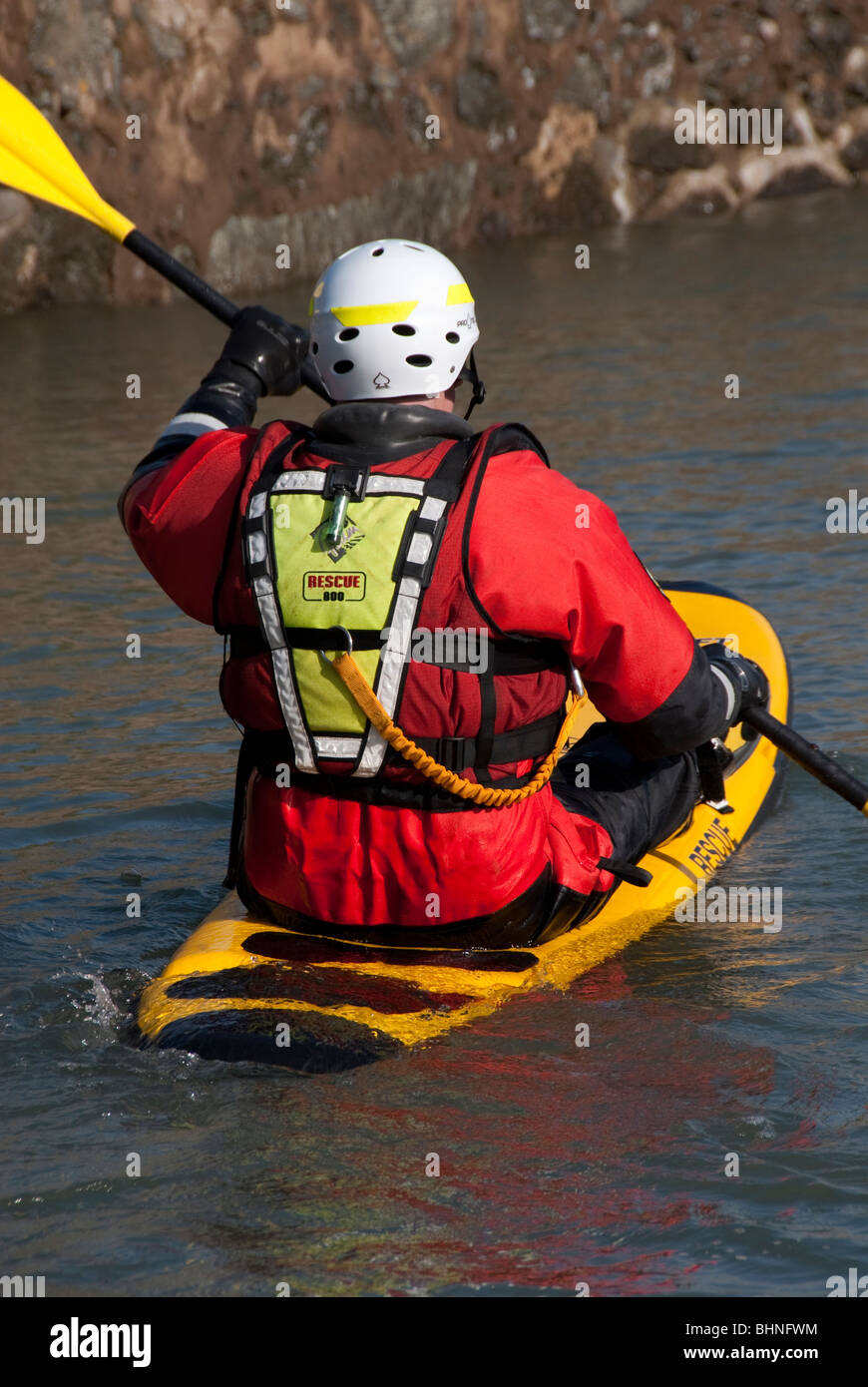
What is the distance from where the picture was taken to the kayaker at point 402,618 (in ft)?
10.3

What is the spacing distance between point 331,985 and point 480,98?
42.5 ft

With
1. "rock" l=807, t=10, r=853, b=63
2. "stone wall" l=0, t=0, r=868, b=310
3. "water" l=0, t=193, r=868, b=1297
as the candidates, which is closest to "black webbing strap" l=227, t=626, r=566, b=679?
"water" l=0, t=193, r=868, b=1297

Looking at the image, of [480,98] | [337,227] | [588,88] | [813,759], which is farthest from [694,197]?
[813,759]

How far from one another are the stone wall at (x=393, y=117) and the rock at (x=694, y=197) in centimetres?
2

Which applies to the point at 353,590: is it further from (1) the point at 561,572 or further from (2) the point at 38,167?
(2) the point at 38,167

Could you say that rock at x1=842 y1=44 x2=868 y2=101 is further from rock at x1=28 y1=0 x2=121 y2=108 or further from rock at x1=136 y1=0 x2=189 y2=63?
rock at x1=28 y1=0 x2=121 y2=108

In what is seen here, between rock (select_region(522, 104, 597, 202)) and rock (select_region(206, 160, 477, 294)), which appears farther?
rock (select_region(522, 104, 597, 202))

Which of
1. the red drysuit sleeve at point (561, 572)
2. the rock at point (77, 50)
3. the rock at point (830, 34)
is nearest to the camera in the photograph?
the red drysuit sleeve at point (561, 572)

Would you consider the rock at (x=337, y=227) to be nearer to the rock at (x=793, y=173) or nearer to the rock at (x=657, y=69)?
the rock at (x=657, y=69)

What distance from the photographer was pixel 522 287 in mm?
13289

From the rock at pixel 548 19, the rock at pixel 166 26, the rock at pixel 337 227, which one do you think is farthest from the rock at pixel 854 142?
the rock at pixel 166 26

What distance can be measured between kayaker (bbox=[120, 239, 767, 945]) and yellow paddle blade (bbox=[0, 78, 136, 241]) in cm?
141

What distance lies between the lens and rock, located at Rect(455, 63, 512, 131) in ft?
48.7
